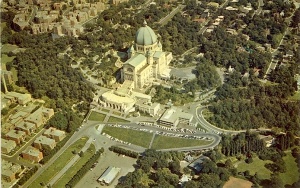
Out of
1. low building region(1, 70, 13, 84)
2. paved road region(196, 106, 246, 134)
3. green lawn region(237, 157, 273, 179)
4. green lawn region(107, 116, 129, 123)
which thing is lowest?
green lawn region(237, 157, 273, 179)

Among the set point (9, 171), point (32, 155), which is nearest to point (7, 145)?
Result: point (32, 155)

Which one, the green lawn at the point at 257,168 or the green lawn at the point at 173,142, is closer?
the green lawn at the point at 257,168

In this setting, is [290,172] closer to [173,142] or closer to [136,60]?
[173,142]

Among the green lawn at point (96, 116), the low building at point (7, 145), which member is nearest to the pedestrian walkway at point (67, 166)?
the green lawn at point (96, 116)

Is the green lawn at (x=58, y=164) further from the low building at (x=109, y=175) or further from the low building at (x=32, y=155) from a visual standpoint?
the low building at (x=109, y=175)

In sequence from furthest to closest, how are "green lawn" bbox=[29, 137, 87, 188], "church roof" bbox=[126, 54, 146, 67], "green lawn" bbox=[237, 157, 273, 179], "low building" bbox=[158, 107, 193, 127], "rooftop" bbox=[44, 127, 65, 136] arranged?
1. "church roof" bbox=[126, 54, 146, 67]
2. "low building" bbox=[158, 107, 193, 127]
3. "rooftop" bbox=[44, 127, 65, 136]
4. "green lawn" bbox=[29, 137, 87, 188]
5. "green lawn" bbox=[237, 157, 273, 179]

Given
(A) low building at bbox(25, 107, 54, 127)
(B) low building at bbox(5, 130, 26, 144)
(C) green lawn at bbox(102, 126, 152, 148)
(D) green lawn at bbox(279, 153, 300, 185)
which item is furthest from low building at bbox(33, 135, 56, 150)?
(D) green lawn at bbox(279, 153, 300, 185)

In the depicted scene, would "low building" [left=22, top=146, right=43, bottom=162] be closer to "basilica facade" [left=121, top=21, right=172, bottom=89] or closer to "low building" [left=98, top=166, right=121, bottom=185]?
"low building" [left=98, top=166, right=121, bottom=185]
